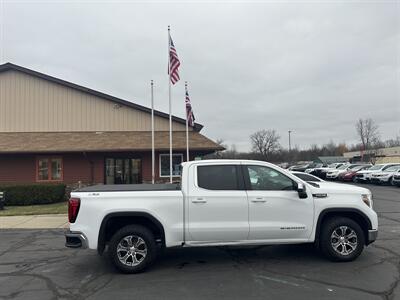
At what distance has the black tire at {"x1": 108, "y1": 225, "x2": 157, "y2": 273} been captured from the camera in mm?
6168

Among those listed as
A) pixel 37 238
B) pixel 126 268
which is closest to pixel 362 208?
pixel 126 268

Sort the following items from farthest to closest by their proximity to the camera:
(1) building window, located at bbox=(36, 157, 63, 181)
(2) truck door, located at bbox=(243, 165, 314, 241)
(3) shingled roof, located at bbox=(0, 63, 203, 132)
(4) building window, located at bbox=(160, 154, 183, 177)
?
(3) shingled roof, located at bbox=(0, 63, 203, 132)
(4) building window, located at bbox=(160, 154, 183, 177)
(1) building window, located at bbox=(36, 157, 63, 181)
(2) truck door, located at bbox=(243, 165, 314, 241)

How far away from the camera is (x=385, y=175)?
26766mm

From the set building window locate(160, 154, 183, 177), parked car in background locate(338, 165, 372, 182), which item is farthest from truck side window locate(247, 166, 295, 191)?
parked car in background locate(338, 165, 372, 182)

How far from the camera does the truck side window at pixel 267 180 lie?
6586 mm

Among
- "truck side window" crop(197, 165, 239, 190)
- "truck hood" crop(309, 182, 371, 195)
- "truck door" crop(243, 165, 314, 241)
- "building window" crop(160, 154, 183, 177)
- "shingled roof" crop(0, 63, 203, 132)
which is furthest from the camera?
"shingled roof" crop(0, 63, 203, 132)

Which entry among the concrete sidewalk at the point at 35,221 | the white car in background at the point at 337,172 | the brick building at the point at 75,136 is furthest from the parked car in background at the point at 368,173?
the concrete sidewalk at the point at 35,221

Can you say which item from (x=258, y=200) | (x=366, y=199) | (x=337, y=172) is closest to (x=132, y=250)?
(x=258, y=200)

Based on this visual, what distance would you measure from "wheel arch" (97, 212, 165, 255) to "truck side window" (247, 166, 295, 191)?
176 cm

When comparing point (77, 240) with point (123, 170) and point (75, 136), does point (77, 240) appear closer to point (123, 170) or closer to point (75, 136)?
point (123, 170)

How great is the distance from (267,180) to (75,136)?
681 inches

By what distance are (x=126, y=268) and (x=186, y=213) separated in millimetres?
1304

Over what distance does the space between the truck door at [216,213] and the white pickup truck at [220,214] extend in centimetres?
2

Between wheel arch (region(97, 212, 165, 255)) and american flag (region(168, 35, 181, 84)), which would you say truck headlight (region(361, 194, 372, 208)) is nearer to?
wheel arch (region(97, 212, 165, 255))
